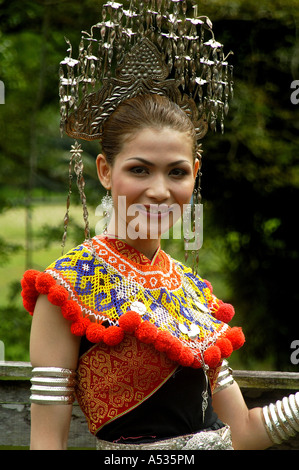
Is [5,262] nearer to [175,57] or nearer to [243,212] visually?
[243,212]

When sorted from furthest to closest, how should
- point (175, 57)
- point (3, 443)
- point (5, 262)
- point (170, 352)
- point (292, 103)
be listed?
point (5, 262)
point (292, 103)
point (3, 443)
point (175, 57)
point (170, 352)

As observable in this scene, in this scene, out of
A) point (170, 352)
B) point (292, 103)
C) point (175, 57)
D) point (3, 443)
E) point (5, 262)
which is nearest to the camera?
point (170, 352)

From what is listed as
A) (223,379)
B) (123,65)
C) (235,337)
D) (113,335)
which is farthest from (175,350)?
(123,65)

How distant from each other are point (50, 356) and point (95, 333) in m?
0.12

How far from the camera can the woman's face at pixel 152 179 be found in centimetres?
145

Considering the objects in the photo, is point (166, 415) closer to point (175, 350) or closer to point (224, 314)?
point (175, 350)

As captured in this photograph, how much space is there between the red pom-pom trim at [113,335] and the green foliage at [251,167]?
163 cm

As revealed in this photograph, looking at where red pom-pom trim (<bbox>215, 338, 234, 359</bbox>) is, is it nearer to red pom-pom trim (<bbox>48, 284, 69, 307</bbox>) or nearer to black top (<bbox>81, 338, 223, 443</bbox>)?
black top (<bbox>81, 338, 223, 443</bbox>)

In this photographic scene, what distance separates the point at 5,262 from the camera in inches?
129

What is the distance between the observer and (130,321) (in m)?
1.40

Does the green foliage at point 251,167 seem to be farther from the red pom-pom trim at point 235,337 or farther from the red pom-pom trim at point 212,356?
the red pom-pom trim at point 212,356

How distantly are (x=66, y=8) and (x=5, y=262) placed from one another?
132 centimetres

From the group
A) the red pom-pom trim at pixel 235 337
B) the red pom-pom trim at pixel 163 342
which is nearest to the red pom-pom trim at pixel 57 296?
the red pom-pom trim at pixel 163 342
